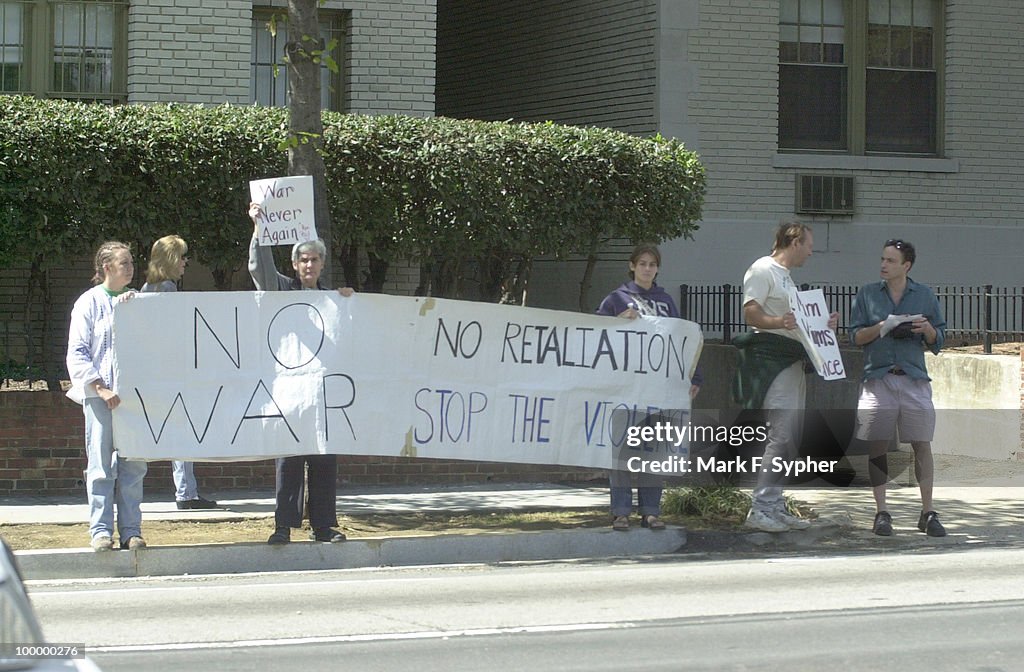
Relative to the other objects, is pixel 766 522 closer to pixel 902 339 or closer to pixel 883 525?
pixel 883 525

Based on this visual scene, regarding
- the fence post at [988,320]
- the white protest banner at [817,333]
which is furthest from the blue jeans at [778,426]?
the fence post at [988,320]

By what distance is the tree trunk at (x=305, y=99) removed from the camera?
1026 centimetres

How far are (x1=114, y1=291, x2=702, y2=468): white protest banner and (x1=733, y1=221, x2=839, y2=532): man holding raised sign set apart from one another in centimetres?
59

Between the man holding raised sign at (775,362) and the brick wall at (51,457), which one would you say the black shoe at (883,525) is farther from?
the brick wall at (51,457)

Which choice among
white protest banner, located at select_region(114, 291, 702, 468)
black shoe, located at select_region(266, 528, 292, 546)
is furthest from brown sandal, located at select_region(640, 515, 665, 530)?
black shoe, located at select_region(266, 528, 292, 546)

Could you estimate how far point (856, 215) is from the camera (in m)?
18.3

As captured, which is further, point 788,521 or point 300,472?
point 788,521

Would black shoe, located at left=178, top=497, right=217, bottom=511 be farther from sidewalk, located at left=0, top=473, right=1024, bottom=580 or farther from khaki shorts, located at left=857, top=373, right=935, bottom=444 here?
khaki shorts, located at left=857, top=373, right=935, bottom=444

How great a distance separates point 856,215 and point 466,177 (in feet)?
24.0

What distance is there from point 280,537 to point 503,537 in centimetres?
150

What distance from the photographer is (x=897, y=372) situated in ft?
33.3

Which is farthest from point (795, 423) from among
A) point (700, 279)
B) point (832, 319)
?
point (700, 279)

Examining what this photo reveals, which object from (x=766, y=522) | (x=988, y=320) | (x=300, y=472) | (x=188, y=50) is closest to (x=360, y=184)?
(x=188, y=50)

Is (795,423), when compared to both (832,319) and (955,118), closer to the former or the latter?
(832,319)
